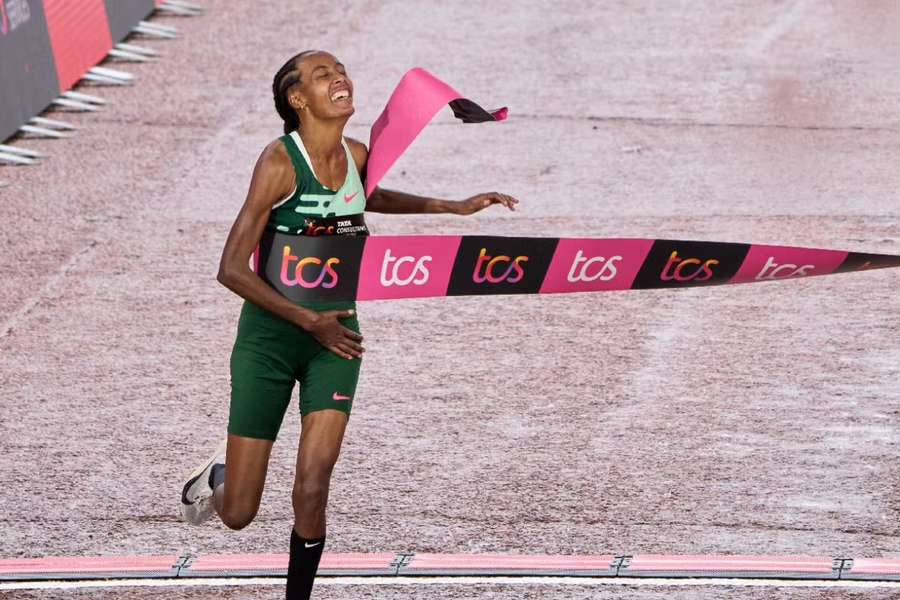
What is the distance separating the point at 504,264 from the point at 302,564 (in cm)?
175

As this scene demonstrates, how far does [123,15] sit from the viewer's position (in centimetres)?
1834

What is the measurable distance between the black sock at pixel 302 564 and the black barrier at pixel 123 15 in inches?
487

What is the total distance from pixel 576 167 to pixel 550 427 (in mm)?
5588

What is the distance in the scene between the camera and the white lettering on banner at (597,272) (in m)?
7.49

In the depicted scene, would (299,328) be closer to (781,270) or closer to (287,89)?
(287,89)

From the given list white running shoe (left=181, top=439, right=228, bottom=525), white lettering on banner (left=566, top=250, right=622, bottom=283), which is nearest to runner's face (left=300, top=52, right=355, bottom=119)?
white lettering on banner (left=566, top=250, right=622, bottom=283)

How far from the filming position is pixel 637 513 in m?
7.76

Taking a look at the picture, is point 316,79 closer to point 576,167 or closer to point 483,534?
point 483,534

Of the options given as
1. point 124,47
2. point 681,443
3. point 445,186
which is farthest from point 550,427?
point 124,47

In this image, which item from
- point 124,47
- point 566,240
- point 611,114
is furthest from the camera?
point 124,47

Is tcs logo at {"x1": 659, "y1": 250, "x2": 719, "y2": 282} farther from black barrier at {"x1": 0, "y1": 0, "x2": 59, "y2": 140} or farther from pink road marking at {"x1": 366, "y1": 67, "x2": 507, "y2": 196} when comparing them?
black barrier at {"x1": 0, "y1": 0, "x2": 59, "y2": 140}

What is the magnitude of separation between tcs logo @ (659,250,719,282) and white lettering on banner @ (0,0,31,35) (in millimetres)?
8585

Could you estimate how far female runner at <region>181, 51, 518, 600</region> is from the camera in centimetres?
634

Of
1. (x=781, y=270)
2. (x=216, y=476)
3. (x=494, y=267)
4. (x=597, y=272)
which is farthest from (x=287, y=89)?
(x=781, y=270)
